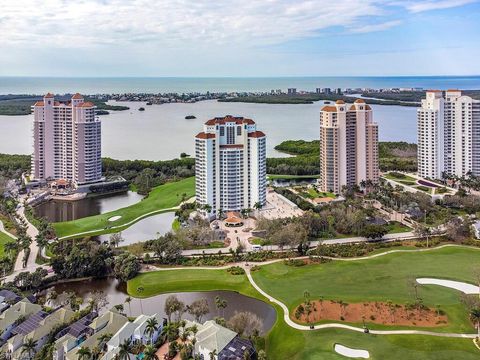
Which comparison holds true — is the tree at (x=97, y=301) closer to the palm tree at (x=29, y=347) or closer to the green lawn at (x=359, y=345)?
the palm tree at (x=29, y=347)

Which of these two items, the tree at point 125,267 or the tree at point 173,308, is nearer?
the tree at point 173,308

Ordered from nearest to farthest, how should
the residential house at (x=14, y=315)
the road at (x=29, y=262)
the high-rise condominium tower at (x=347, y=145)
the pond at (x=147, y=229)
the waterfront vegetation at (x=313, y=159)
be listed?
the residential house at (x=14, y=315)
the road at (x=29, y=262)
the pond at (x=147, y=229)
the high-rise condominium tower at (x=347, y=145)
the waterfront vegetation at (x=313, y=159)

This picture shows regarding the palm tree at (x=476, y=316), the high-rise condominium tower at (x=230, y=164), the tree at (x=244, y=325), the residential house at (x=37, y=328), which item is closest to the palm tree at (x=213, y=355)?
the tree at (x=244, y=325)

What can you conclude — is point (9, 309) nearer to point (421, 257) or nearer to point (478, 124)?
point (421, 257)

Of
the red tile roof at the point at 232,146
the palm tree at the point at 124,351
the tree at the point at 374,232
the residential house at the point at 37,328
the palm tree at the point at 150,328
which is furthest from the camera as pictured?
the red tile roof at the point at 232,146

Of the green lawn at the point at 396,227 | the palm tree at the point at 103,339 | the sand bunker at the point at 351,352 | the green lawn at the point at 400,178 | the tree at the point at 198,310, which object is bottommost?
the sand bunker at the point at 351,352

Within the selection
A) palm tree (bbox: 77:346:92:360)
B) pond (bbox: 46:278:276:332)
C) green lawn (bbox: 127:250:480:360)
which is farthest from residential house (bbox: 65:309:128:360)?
green lawn (bbox: 127:250:480:360)

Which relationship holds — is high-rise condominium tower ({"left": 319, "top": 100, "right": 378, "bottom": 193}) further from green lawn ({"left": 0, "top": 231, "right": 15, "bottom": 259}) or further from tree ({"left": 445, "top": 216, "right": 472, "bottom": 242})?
green lawn ({"left": 0, "top": 231, "right": 15, "bottom": 259})
